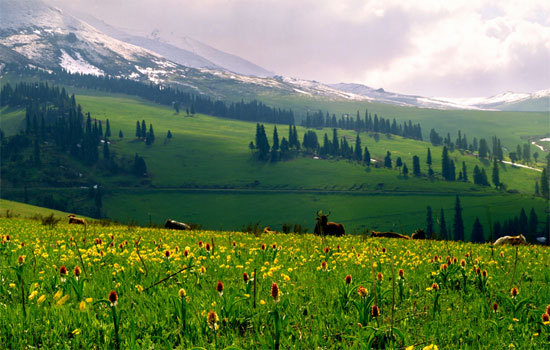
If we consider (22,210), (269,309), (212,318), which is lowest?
(22,210)

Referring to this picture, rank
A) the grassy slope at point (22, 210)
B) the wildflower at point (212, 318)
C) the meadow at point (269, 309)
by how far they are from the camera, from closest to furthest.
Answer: the wildflower at point (212, 318) < the meadow at point (269, 309) < the grassy slope at point (22, 210)

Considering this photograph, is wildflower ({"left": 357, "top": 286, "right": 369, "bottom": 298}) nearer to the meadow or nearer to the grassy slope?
the meadow

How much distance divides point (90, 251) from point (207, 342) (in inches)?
233

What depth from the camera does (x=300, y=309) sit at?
5648 mm

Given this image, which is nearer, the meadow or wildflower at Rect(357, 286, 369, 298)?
the meadow

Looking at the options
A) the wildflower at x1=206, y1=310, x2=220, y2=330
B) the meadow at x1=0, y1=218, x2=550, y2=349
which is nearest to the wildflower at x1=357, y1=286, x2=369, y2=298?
the meadow at x1=0, y1=218, x2=550, y2=349

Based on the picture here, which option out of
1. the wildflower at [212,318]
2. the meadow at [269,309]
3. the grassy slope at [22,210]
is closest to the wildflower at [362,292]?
the meadow at [269,309]

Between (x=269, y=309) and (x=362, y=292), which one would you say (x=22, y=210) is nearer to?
(x=269, y=309)

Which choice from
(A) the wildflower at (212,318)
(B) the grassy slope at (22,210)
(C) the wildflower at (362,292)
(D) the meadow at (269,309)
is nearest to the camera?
(A) the wildflower at (212,318)

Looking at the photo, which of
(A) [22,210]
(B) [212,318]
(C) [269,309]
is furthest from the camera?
(A) [22,210]

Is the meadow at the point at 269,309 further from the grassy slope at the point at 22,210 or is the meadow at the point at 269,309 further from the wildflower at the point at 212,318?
the grassy slope at the point at 22,210

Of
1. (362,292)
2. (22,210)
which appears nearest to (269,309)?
(362,292)

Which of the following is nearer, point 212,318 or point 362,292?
point 212,318

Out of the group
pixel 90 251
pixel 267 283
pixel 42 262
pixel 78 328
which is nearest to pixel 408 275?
pixel 267 283
